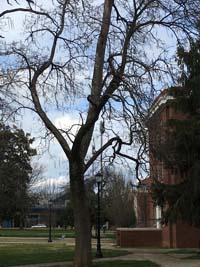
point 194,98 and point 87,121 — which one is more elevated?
point 194,98

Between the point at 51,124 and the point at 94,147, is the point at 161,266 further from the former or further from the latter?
the point at 51,124

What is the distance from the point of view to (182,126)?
3098cm

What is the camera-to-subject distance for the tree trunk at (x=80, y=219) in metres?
22.4

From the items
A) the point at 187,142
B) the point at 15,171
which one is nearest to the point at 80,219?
the point at 187,142

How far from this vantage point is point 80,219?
22.6 metres

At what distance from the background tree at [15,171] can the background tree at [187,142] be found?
2283cm

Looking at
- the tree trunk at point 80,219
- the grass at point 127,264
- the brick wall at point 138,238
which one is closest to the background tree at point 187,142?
the grass at point 127,264

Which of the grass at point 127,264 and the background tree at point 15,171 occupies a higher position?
the background tree at point 15,171

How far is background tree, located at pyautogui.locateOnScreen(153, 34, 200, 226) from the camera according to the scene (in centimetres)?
3016

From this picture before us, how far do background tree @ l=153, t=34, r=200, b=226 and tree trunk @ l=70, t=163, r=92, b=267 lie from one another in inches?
320

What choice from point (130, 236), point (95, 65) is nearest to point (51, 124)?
point (95, 65)

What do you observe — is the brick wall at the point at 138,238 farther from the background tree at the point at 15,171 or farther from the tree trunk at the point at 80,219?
the tree trunk at the point at 80,219

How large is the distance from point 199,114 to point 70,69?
10.2 m

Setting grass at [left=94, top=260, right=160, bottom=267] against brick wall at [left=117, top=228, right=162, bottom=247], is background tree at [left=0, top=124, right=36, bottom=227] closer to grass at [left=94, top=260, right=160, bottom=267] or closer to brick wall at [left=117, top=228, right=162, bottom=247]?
brick wall at [left=117, top=228, right=162, bottom=247]
